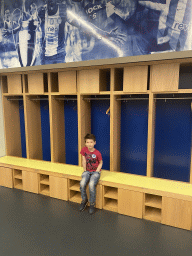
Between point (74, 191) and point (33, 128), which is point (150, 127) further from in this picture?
point (33, 128)

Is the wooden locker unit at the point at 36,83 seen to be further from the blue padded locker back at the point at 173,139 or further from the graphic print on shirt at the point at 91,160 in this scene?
the blue padded locker back at the point at 173,139

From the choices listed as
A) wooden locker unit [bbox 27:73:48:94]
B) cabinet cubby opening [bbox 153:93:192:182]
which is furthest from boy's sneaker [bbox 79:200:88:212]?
wooden locker unit [bbox 27:73:48:94]

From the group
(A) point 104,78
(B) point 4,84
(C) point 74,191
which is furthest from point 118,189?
(B) point 4,84

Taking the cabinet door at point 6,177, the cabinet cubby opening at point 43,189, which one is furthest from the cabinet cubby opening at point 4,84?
the cabinet cubby opening at point 43,189

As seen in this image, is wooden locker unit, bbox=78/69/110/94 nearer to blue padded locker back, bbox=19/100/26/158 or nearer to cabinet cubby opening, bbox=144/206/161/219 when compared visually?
blue padded locker back, bbox=19/100/26/158

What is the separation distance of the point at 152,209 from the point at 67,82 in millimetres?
2463

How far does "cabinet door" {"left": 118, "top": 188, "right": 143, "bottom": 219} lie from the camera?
2.52 meters

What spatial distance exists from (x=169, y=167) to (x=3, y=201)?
9.28 ft

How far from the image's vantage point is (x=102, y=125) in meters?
3.51

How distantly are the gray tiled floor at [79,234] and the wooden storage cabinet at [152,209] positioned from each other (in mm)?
79

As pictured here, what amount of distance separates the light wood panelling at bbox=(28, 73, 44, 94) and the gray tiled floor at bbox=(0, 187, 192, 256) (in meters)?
2.04

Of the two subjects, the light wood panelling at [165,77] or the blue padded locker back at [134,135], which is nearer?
the light wood panelling at [165,77]

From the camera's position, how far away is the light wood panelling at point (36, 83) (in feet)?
11.3

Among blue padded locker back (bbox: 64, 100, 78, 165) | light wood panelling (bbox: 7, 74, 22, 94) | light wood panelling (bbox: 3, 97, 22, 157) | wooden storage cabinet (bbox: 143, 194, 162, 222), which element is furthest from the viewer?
light wood panelling (bbox: 3, 97, 22, 157)
